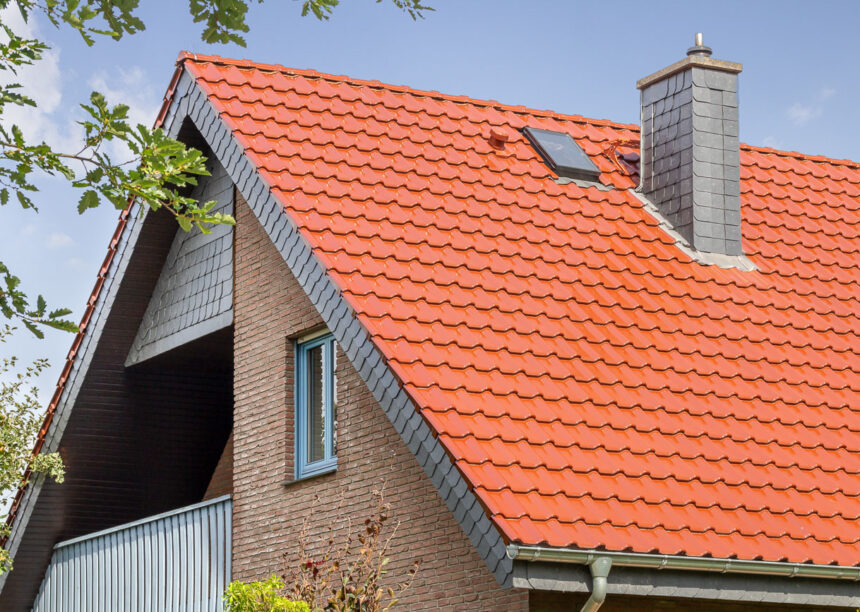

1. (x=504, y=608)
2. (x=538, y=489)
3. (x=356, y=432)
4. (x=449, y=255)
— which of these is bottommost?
(x=504, y=608)

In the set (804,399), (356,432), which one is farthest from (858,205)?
(356,432)

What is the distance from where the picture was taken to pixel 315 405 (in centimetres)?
1306

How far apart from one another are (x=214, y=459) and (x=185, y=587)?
3.41m

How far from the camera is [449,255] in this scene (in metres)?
12.5

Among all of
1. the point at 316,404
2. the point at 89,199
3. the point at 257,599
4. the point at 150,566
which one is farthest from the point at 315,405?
the point at 89,199

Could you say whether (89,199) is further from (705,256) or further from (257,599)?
(705,256)

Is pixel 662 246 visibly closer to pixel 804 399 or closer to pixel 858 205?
pixel 804 399

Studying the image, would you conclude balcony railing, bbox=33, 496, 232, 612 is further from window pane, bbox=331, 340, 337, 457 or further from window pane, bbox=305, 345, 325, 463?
window pane, bbox=331, 340, 337, 457

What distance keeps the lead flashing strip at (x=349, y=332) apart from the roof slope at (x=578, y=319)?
11cm

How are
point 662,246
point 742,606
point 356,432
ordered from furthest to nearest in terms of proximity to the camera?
point 662,246
point 356,432
point 742,606

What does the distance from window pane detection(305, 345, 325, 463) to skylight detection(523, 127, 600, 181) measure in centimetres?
321

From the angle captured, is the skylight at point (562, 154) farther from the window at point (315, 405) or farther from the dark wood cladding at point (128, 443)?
the dark wood cladding at point (128, 443)

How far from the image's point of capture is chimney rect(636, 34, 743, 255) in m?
14.2

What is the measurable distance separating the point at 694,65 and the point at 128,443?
7853 millimetres
